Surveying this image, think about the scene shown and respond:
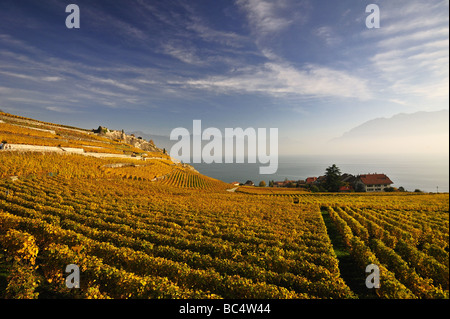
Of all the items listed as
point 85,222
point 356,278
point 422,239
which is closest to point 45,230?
point 85,222

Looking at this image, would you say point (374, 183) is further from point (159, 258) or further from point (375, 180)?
point (159, 258)

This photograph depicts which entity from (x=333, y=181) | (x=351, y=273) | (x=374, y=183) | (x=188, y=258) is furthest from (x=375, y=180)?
(x=188, y=258)

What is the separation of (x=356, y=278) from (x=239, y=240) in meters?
7.34

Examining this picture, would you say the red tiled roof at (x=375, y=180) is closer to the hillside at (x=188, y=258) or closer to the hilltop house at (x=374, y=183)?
the hilltop house at (x=374, y=183)

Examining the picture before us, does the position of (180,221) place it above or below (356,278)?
above

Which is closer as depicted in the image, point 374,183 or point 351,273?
point 351,273

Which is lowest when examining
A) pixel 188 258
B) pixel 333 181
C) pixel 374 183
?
pixel 374 183

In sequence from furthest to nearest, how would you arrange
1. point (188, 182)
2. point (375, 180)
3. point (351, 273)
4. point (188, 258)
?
point (375, 180) → point (188, 182) → point (351, 273) → point (188, 258)

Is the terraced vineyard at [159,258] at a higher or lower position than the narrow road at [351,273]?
higher

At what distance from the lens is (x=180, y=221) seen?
15.6 meters

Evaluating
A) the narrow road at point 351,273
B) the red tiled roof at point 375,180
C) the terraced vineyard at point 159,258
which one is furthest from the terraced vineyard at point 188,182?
the red tiled roof at point 375,180

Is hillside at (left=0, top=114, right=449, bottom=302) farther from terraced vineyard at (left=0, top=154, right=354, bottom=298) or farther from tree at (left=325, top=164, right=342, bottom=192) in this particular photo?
tree at (left=325, top=164, right=342, bottom=192)
